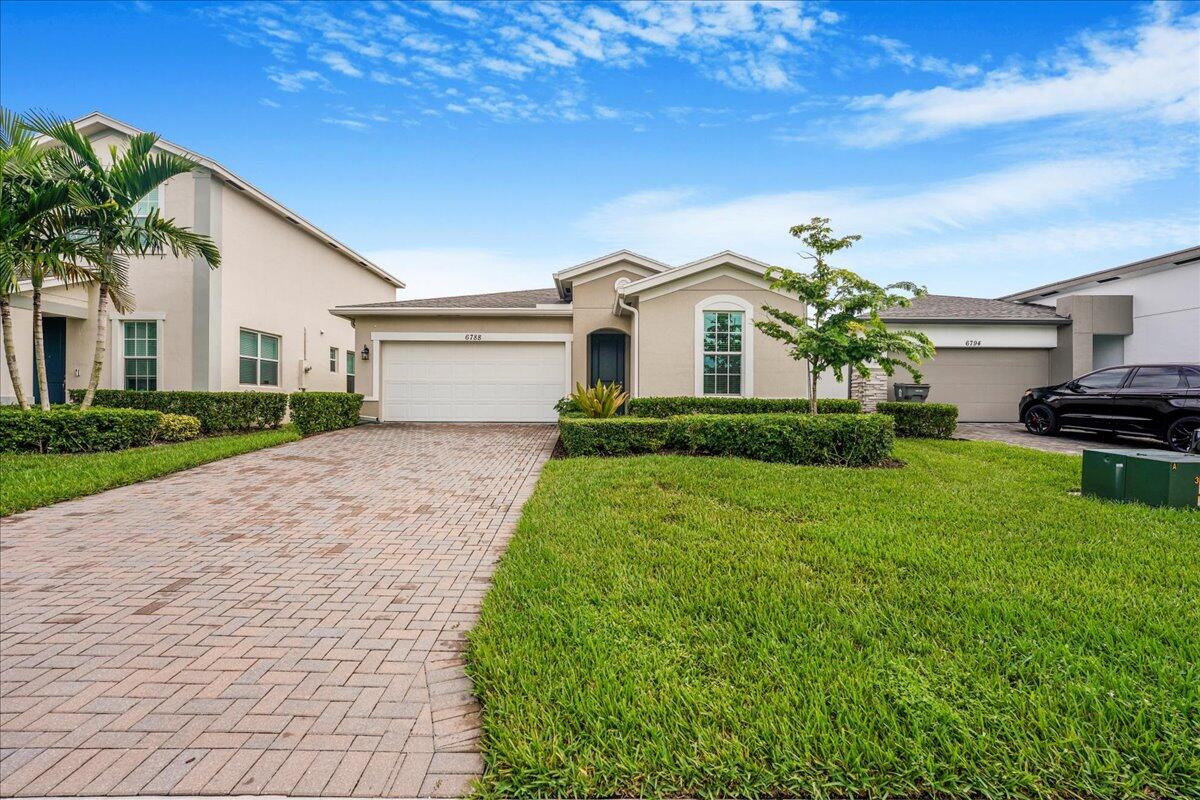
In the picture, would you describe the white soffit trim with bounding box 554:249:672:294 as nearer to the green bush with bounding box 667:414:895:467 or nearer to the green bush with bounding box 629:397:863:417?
the green bush with bounding box 629:397:863:417

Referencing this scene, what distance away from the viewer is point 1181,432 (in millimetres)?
10109

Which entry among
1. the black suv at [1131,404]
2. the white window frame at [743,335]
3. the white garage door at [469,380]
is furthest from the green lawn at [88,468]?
the black suv at [1131,404]

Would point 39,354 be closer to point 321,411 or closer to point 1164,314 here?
point 321,411

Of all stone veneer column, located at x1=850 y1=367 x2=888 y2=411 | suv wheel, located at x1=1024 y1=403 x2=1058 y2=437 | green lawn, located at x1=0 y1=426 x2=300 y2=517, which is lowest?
green lawn, located at x1=0 y1=426 x2=300 y2=517

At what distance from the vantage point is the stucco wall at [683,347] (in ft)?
40.7

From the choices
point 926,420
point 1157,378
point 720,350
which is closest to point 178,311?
point 720,350

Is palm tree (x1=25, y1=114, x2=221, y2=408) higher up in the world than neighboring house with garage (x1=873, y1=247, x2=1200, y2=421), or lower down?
higher up

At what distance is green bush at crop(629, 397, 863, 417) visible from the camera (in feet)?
38.4

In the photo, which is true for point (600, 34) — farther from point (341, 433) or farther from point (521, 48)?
point (341, 433)

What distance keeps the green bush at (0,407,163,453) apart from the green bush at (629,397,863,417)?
971 cm

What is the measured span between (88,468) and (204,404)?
4862 mm

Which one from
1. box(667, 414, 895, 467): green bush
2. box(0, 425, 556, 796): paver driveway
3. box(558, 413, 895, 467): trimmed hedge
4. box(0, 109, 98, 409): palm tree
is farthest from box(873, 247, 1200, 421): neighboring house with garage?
box(0, 109, 98, 409): palm tree

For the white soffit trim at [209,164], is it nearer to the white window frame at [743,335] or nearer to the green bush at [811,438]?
the white window frame at [743,335]

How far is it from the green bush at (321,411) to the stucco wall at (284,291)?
285 centimetres
